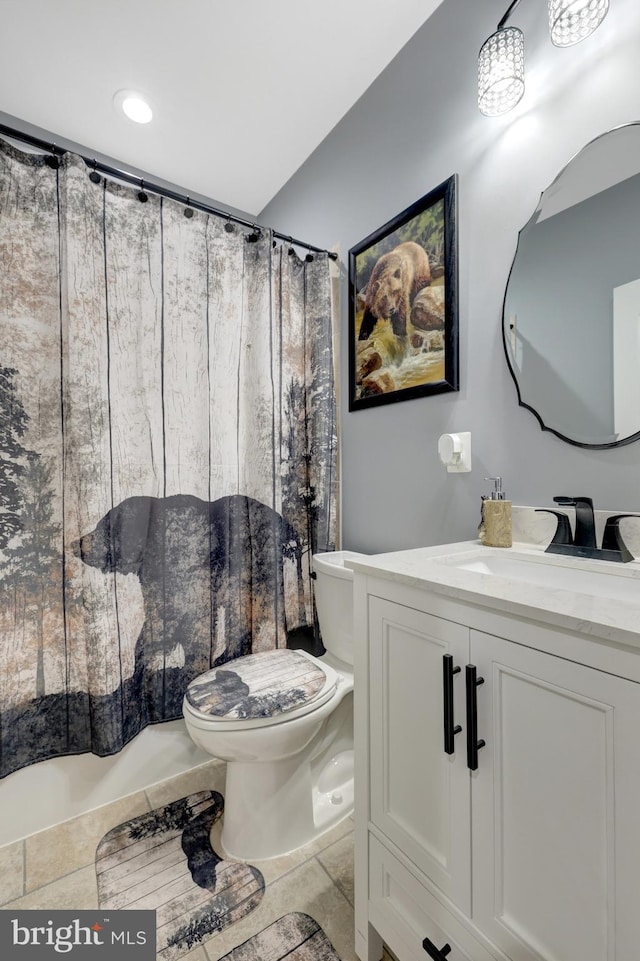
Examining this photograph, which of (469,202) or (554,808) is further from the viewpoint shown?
(469,202)

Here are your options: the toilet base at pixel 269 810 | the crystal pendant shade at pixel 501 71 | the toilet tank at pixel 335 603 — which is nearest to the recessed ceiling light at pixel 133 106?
the crystal pendant shade at pixel 501 71

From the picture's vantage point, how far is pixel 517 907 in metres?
0.65

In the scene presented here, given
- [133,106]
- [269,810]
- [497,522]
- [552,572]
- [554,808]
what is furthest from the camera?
[133,106]

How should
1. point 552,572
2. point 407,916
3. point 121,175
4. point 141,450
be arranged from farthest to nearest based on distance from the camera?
point 141,450 → point 121,175 → point 552,572 → point 407,916

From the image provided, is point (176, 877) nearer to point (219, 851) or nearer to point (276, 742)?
point (219, 851)

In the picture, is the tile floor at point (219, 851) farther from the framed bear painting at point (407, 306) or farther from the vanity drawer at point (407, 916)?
the framed bear painting at point (407, 306)

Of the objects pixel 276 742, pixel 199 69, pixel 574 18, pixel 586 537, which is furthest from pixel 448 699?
pixel 199 69

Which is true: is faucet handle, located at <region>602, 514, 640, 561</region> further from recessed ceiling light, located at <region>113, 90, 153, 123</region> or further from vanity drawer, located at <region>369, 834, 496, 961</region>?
recessed ceiling light, located at <region>113, 90, 153, 123</region>

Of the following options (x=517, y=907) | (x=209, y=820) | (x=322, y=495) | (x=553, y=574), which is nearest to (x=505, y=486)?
(x=553, y=574)

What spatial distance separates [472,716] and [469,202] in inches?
54.7

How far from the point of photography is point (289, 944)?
3.26 feet

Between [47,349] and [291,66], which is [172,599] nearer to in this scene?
[47,349]

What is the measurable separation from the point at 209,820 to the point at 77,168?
213cm

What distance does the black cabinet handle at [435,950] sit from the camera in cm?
→ 76
